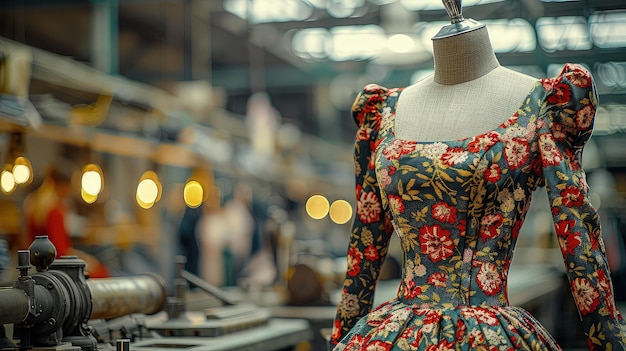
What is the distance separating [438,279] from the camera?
7.37 ft

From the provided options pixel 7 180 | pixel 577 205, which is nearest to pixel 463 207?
pixel 577 205

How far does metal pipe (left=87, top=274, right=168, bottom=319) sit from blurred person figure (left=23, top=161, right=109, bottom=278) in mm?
2362

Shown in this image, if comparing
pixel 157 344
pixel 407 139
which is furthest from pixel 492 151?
pixel 157 344

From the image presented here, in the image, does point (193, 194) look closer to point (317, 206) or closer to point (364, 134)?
point (364, 134)

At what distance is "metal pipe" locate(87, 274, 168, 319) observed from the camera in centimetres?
321

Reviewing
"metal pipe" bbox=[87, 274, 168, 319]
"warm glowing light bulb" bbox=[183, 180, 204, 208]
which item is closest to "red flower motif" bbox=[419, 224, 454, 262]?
"metal pipe" bbox=[87, 274, 168, 319]

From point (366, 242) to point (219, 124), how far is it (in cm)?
911

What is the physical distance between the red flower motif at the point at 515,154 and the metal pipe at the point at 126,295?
1.53 metres

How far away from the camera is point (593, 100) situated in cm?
225

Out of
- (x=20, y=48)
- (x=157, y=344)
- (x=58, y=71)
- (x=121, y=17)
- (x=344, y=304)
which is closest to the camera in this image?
(x=344, y=304)

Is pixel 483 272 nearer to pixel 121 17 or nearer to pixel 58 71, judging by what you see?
pixel 58 71

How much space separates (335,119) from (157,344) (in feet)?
47.5

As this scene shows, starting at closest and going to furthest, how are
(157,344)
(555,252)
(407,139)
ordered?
1. (407,139)
2. (157,344)
3. (555,252)

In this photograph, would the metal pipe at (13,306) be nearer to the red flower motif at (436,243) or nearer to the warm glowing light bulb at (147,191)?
the red flower motif at (436,243)
